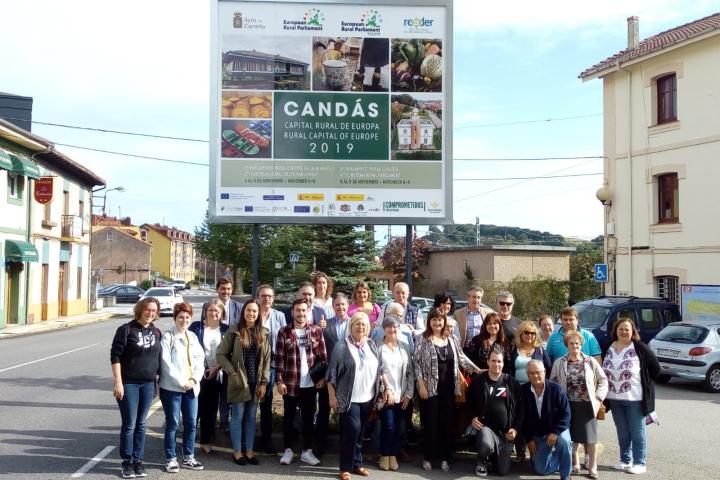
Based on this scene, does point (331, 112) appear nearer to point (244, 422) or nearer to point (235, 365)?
point (235, 365)

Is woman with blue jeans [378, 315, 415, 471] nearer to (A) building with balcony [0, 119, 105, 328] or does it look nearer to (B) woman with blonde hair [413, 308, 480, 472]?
(B) woman with blonde hair [413, 308, 480, 472]

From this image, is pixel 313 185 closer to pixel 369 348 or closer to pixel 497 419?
pixel 369 348

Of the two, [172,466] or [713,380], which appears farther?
[713,380]

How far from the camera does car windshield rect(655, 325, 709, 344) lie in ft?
46.0

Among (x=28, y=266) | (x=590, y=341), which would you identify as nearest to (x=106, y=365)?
(x=590, y=341)

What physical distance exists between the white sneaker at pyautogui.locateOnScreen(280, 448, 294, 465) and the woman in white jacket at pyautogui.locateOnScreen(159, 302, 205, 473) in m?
0.86

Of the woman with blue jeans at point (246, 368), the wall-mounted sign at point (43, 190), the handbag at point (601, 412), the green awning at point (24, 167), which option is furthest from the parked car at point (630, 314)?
the wall-mounted sign at point (43, 190)

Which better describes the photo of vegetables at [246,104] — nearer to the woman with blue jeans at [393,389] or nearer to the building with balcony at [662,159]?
the woman with blue jeans at [393,389]

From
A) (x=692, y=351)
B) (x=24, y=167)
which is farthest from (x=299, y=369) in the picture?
(x=24, y=167)

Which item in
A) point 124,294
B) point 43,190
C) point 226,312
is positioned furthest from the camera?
point 124,294

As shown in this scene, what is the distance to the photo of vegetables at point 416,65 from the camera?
10.3m

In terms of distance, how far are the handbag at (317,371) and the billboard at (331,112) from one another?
129 inches

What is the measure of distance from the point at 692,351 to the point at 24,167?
24.1m

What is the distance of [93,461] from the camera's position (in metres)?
7.20
